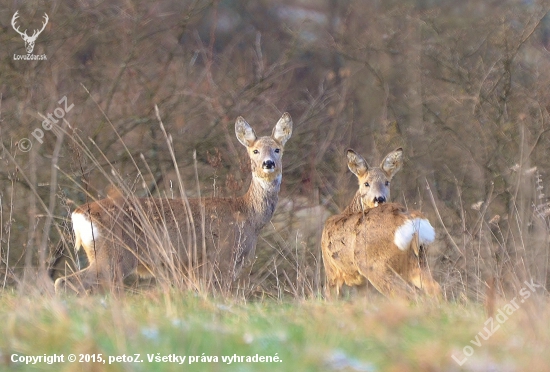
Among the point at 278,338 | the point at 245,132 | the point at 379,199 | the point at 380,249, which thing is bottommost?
the point at 278,338

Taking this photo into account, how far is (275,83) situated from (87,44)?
2.40 metres

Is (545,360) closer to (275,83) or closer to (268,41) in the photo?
(275,83)

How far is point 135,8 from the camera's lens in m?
9.58

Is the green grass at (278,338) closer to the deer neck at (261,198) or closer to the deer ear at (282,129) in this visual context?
the deer neck at (261,198)

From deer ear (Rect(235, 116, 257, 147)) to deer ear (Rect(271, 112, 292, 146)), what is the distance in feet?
0.74

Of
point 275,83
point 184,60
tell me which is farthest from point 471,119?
point 184,60

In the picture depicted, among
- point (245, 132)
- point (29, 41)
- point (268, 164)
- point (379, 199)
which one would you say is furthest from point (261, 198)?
point (29, 41)

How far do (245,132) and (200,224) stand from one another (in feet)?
3.24

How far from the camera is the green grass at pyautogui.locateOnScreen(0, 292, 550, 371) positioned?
9.11 ft

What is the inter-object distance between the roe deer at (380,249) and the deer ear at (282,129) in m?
1.19

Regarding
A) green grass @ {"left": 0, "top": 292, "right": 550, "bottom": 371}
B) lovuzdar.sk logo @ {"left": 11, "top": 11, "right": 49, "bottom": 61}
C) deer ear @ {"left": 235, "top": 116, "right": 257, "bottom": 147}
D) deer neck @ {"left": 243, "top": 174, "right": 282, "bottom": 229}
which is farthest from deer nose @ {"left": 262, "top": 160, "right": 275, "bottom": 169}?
green grass @ {"left": 0, "top": 292, "right": 550, "bottom": 371}
